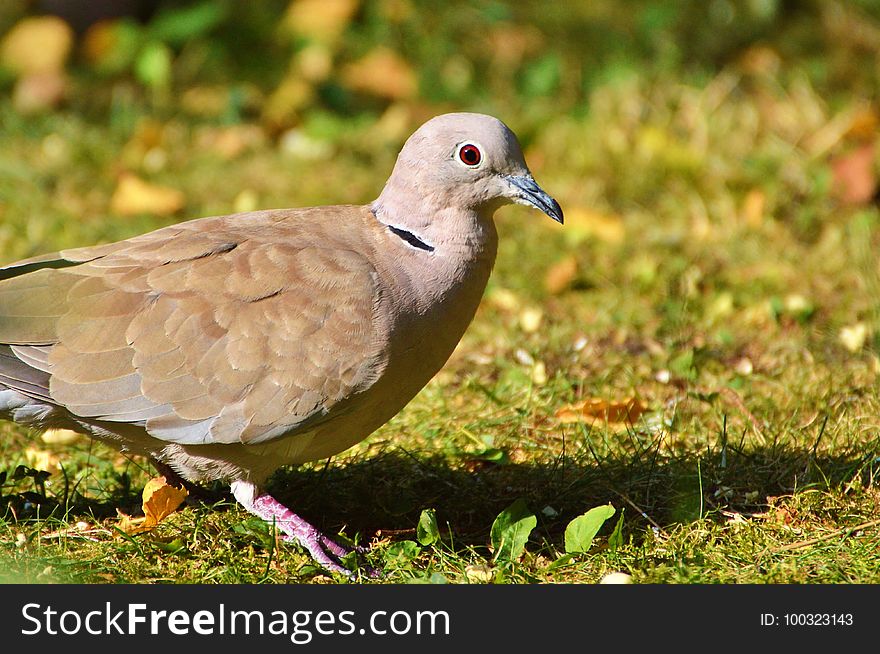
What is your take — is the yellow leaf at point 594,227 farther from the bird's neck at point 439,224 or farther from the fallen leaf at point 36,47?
the fallen leaf at point 36,47

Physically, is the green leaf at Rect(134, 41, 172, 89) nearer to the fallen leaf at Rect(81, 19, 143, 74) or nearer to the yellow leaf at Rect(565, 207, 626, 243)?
the fallen leaf at Rect(81, 19, 143, 74)

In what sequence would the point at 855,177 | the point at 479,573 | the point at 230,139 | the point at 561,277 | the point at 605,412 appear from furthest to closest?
the point at 230,139 → the point at 855,177 → the point at 561,277 → the point at 605,412 → the point at 479,573

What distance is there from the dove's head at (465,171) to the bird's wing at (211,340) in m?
0.29

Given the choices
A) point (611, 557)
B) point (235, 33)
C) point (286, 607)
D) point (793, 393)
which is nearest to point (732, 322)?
point (793, 393)

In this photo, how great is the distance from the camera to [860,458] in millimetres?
3559

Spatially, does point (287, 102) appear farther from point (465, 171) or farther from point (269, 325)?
point (269, 325)

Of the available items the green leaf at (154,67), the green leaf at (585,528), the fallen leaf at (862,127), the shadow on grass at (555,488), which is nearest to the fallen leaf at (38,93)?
the green leaf at (154,67)

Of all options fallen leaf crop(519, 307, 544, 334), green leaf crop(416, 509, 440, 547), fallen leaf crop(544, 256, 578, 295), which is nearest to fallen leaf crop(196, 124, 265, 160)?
fallen leaf crop(544, 256, 578, 295)

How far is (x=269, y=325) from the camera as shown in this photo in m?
3.22

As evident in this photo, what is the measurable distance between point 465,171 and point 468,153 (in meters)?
0.06

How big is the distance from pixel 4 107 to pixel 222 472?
417 cm

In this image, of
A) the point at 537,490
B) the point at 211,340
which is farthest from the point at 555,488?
the point at 211,340

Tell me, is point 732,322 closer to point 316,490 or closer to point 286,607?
point 316,490

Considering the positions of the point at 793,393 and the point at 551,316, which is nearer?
the point at 793,393
